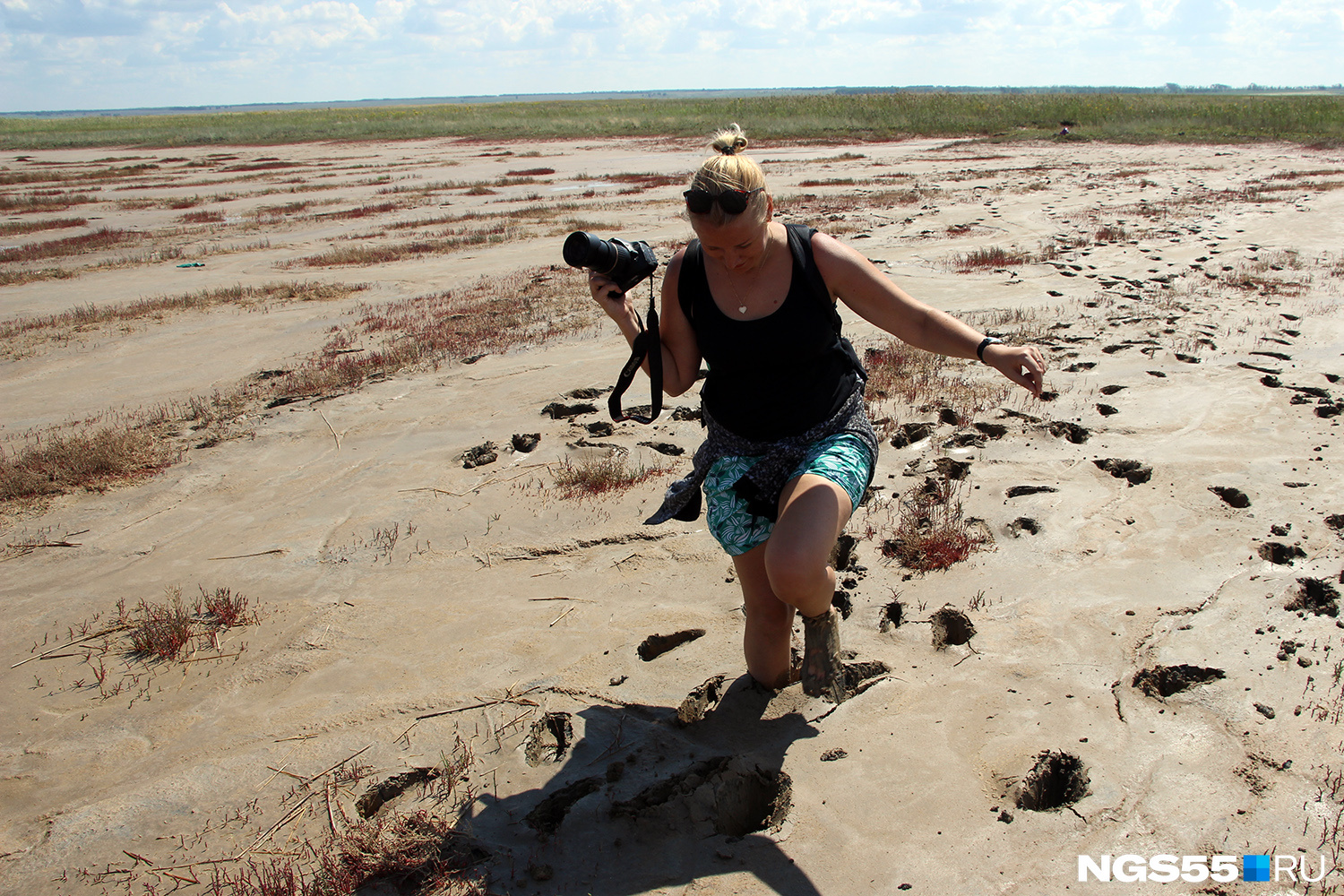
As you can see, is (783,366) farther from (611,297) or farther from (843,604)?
(843,604)

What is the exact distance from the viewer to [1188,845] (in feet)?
7.20

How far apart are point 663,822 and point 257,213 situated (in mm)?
20053

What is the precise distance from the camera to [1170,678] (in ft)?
9.18

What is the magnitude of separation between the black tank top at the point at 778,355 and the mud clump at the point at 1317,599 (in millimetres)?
1979

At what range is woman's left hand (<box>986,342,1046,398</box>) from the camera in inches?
94.6

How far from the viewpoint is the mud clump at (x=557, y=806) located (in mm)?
2479

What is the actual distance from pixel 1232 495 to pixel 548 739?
10.9 ft

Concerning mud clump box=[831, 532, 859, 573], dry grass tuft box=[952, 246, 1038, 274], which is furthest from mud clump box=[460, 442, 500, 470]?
dry grass tuft box=[952, 246, 1038, 274]

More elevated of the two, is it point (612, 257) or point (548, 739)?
point (612, 257)

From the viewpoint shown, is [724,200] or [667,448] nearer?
[724,200]

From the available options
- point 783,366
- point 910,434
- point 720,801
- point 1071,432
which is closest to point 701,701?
point 720,801

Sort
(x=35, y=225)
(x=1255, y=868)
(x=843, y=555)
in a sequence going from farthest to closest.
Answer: (x=35, y=225)
(x=843, y=555)
(x=1255, y=868)

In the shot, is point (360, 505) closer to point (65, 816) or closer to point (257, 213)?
point (65, 816)

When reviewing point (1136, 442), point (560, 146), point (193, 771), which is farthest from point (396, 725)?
point (560, 146)
